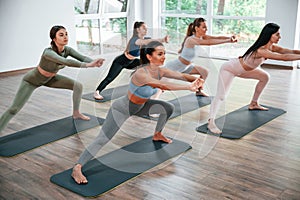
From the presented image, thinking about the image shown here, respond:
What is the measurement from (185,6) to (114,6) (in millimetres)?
1448

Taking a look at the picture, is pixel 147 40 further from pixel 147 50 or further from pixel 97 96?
pixel 97 96

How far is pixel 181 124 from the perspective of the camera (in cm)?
387

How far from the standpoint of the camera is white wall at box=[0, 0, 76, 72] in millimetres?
6320

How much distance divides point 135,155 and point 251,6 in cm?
466

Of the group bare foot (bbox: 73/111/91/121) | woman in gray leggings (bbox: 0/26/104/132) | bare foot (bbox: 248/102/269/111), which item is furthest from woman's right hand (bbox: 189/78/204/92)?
bare foot (bbox: 248/102/269/111)

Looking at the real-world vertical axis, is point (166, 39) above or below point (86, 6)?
below

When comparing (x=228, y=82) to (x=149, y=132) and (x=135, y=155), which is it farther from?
(x=135, y=155)

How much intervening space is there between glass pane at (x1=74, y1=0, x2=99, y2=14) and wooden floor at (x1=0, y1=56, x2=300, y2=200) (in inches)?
134

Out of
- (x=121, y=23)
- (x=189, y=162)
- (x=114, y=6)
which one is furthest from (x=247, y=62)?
(x=121, y=23)

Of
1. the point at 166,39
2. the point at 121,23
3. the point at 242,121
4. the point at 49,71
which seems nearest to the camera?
the point at 166,39

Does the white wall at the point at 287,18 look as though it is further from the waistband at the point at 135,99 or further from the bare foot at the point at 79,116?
the waistband at the point at 135,99

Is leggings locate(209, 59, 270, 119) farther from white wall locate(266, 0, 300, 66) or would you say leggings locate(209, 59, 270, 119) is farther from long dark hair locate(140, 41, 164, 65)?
white wall locate(266, 0, 300, 66)

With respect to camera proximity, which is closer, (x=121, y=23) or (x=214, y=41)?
(x=214, y=41)

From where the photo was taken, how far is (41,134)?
12.0 ft
